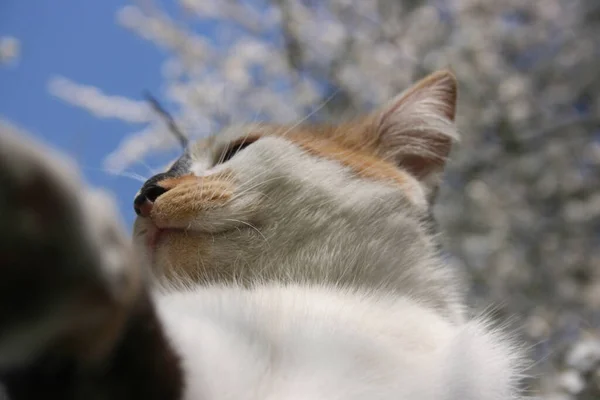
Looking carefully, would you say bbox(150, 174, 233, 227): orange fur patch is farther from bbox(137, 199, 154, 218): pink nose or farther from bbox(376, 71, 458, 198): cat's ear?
bbox(376, 71, 458, 198): cat's ear

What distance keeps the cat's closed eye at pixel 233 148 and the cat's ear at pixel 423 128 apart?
25 cm

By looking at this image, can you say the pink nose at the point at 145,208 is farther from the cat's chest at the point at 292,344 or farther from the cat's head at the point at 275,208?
the cat's chest at the point at 292,344

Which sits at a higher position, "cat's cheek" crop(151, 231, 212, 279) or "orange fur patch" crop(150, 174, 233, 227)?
"orange fur patch" crop(150, 174, 233, 227)

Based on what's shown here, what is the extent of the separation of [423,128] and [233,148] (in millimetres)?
349

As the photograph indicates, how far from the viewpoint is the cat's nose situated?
0.75 m

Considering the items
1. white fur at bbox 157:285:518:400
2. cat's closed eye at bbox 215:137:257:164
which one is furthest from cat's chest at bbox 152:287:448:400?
cat's closed eye at bbox 215:137:257:164

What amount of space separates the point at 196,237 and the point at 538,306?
8.14 ft

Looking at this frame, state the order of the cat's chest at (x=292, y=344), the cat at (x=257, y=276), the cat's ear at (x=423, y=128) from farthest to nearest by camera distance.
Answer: the cat's ear at (x=423, y=128) < the cat's chest at (x=292, y=344) < the cat at (x=257, y=276)

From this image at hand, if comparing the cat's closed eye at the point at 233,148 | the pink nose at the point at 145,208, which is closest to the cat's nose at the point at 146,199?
the pink nose at the point at 145,208

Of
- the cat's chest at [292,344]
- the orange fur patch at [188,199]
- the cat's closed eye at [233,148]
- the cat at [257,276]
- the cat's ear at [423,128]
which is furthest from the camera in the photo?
the cat's ear at [423,128]

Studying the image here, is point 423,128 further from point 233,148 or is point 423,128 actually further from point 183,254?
point 183,254

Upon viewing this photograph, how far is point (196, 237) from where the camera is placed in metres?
0.73

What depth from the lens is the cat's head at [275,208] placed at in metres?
0.73

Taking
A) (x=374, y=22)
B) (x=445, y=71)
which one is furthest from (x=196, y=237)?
(x=374, y=22)
